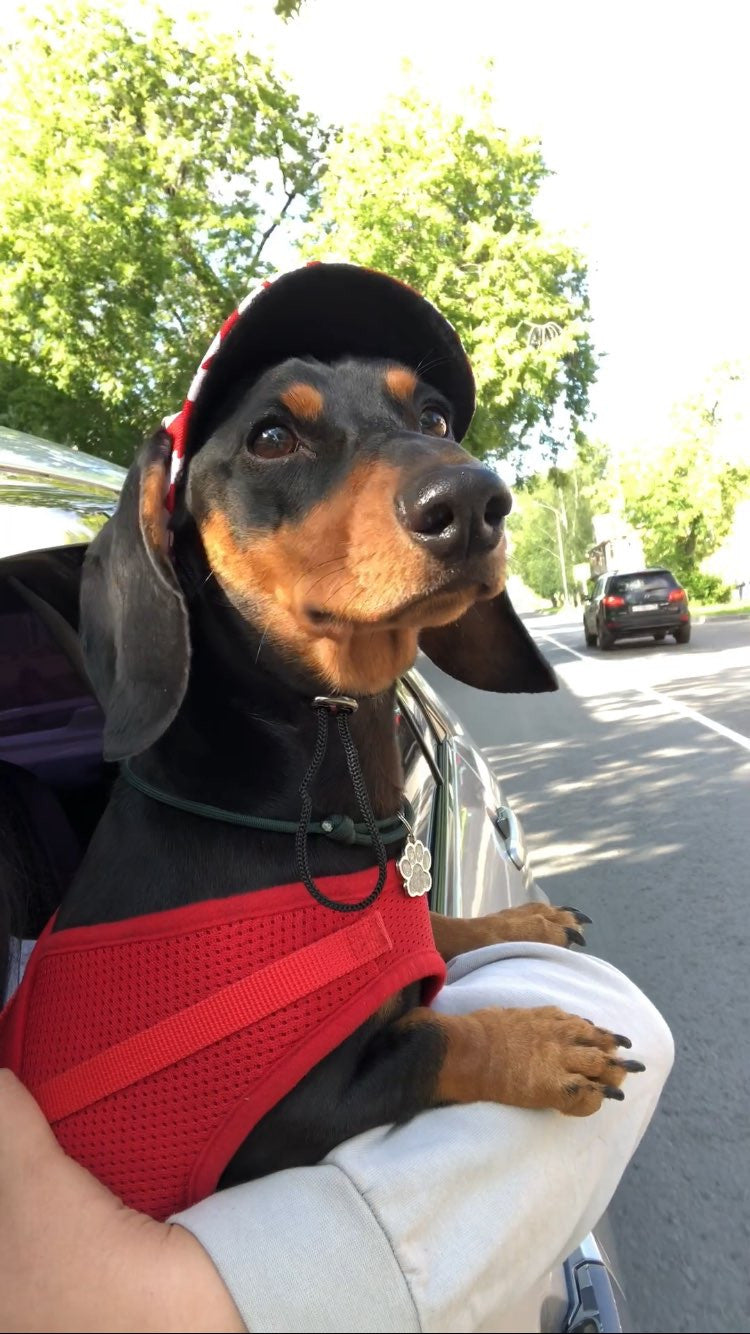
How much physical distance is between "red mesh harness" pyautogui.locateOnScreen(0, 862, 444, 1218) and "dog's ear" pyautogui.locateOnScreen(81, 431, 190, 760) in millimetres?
314

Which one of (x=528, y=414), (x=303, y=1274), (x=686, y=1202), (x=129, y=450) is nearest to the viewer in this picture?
(x=303, y=1274)

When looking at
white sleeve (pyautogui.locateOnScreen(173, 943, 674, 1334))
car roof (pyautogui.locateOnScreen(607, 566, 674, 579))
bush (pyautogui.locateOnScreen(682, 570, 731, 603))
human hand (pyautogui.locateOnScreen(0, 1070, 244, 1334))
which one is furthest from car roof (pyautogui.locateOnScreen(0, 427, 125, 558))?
bush (pyautogui.locateOnScreen(682, 570, 731, 603))

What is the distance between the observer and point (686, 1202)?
279cm

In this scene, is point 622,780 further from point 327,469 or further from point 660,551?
point 660,551

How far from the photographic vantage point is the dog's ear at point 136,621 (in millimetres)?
1577

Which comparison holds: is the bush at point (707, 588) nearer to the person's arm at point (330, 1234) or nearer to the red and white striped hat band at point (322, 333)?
the red and white striped hat band at point (322, 333)

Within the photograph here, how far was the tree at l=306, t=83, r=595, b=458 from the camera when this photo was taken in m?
19.1

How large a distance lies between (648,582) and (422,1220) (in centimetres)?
2287

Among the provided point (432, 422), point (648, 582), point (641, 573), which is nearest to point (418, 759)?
point (432, 422)

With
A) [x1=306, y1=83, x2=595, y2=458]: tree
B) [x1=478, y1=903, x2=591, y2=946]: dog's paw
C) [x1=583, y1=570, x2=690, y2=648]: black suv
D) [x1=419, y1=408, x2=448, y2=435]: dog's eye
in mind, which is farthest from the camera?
[x1=583, y1=570, x2=690, y2=648]: black suv

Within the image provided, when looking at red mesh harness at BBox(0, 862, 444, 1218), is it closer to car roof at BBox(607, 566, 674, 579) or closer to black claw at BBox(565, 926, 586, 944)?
black claw at BBox(565, 926, 586, 944)

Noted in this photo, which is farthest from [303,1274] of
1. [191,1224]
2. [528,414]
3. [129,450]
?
[528,414]

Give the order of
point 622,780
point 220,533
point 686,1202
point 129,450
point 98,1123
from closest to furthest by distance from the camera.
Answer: point 98,1123, point 220,533, point 686,1202, point 622,780, point 129,450

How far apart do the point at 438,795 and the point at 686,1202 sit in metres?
1.35
